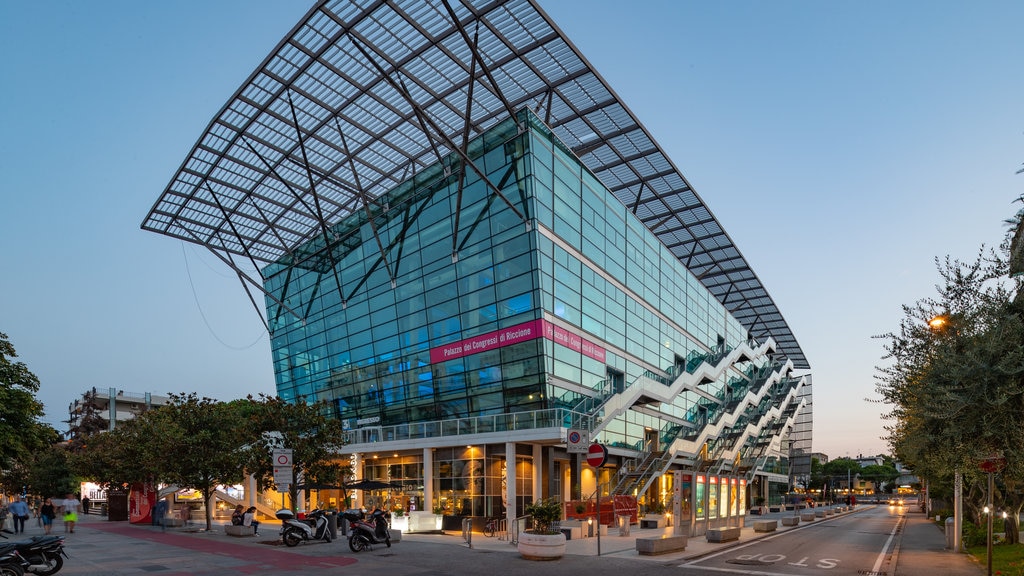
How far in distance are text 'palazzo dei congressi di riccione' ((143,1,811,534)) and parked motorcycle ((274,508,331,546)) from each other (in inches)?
406

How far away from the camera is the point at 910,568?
17672 millimetres

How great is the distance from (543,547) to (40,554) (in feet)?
39.9

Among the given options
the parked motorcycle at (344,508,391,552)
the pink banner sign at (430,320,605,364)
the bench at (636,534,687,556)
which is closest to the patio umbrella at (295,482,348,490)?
the parked motorcycle at (344,508,391,552)

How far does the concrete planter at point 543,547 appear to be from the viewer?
18719mm

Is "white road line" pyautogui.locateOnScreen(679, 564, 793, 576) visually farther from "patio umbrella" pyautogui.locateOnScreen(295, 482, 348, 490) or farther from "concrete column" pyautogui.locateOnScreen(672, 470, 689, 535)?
"patio umbrella" pyautogui.locateOnScreen(295, 482, 348, 490)

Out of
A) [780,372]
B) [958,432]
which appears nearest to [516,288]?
[958,432]

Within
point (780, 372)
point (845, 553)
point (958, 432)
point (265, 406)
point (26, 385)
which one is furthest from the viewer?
point (780, 372)

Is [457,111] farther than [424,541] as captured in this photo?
Yes

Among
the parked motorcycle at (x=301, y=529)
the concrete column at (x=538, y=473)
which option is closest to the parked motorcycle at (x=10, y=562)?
the parked motorcycle at (x=301, y=529)

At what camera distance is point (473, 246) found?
39.0 meters

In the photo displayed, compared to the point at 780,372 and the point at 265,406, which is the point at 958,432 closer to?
the point at 265,406

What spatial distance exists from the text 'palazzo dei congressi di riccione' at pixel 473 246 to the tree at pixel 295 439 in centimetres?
646

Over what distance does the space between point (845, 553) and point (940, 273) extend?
1160cm

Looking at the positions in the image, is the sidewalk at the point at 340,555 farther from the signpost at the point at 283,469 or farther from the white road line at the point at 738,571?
the signpost at the point at 283,469
